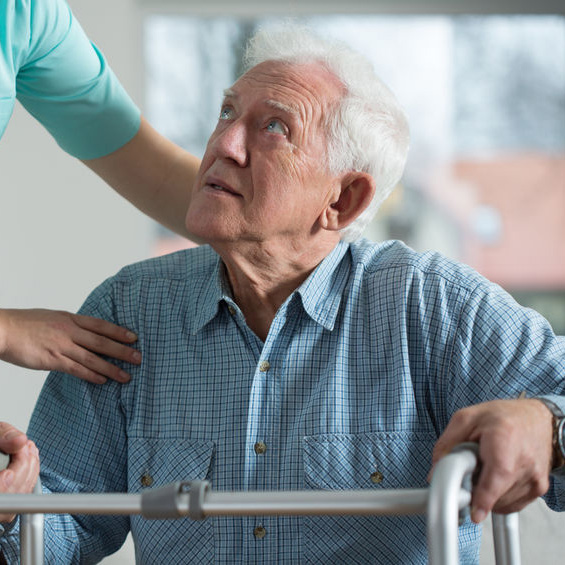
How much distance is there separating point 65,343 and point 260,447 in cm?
39

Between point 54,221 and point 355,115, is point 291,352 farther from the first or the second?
point 54,221

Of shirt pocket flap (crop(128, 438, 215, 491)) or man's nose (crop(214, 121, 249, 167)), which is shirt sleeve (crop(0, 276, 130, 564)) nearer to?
shirt pocket flap (crop(128, 438, 215, 491))

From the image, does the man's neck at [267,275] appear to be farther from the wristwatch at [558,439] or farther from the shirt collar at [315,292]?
the wristwatch at [558,439]

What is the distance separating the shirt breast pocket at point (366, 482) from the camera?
1312 millimetres

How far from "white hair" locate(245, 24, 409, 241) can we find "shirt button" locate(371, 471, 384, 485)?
457 millimetres

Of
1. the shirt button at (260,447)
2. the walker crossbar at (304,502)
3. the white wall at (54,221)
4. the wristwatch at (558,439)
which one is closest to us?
the walker crossbar at (304,502)

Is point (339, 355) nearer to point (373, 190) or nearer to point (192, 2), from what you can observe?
point (373, 190)

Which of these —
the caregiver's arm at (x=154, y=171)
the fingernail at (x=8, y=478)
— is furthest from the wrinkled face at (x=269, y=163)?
the fingernail at (x=8, y=478)

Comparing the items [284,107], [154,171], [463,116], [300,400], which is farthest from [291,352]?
[463,116]

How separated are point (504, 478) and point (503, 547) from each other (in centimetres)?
18

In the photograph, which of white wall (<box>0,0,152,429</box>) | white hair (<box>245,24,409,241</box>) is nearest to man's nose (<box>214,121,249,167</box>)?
white hair (<box>245,24,409,241</box>)

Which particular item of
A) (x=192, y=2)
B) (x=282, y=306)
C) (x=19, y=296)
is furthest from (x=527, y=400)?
(x=192, y=2)

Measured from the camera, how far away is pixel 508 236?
3.36m

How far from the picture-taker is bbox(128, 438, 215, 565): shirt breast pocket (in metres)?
1.36
